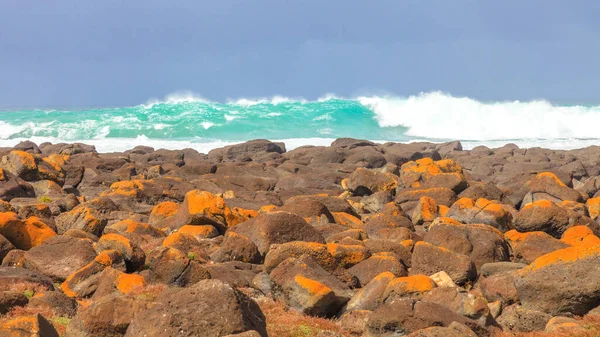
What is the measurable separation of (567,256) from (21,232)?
12610 mm

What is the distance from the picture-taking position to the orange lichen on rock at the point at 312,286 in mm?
13611

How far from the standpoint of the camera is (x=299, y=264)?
47.6 ft

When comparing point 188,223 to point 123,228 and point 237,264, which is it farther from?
point 237,264

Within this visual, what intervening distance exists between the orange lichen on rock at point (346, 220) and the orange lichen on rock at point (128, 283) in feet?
30.4

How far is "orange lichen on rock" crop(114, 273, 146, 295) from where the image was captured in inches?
535

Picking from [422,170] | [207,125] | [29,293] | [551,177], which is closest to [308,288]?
[29,293]

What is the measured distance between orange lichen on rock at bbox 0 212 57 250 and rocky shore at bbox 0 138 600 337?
0.03 meters

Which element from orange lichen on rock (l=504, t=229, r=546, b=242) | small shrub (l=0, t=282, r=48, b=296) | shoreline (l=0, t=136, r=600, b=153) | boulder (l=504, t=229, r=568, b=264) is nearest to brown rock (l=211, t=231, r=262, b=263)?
small shrub (l=0, t=282, r=48, b=296)

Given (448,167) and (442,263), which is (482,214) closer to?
(442,263)

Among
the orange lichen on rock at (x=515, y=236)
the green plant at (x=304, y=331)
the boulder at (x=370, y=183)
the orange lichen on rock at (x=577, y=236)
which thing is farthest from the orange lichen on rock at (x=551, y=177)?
the green plant at (x=304, y=331)

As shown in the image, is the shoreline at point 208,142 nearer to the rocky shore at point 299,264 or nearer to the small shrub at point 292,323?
the rocky shore at point 299,264

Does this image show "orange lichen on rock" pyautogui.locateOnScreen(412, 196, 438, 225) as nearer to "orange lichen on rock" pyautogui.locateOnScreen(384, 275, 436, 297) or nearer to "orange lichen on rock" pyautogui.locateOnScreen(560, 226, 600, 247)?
"orange lichen on rock" pyautogui.locateOnScreen(560, 226, 600, 247)

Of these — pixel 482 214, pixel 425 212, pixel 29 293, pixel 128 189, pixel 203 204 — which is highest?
pixel 203 204

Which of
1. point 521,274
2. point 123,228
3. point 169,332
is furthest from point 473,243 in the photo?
point 169,332
